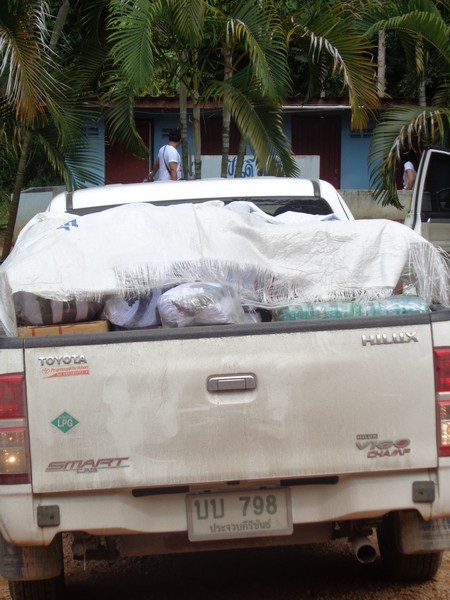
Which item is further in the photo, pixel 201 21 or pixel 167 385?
pixel 201 21

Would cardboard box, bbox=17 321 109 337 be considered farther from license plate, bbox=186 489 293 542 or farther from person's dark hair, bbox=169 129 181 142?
person's dark hair, bbox=169 129 181 142

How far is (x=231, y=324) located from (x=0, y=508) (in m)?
1.02

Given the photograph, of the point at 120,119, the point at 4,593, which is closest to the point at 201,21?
the point at 120,119

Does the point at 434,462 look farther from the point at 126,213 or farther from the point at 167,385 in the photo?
the point at 126,213

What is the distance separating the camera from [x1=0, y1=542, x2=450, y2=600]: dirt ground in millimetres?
4148

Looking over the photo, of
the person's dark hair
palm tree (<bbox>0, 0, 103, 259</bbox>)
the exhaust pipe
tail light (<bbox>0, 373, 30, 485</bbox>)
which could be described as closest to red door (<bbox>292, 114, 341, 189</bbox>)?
the person's dark hair

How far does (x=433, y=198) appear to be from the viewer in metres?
8.54

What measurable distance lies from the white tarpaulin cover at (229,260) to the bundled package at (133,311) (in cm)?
5

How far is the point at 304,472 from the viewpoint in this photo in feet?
10.7

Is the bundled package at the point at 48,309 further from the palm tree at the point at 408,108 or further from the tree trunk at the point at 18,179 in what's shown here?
the palm tree at the point at 408,108

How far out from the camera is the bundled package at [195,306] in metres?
3.47

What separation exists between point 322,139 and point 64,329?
17209mm

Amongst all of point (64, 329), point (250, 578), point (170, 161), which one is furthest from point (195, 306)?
point (170, 161)

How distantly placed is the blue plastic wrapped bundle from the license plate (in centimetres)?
66
